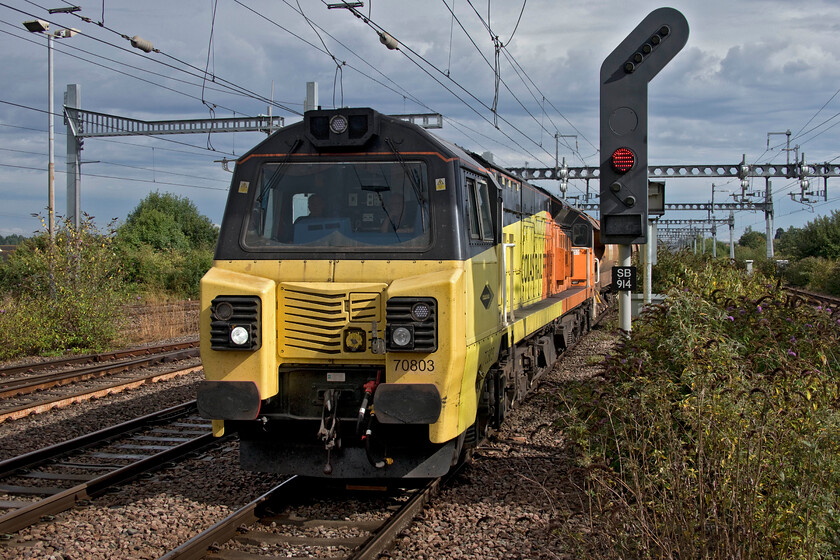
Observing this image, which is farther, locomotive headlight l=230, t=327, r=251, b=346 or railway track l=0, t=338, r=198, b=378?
railway track l=0, t=338, r=198, b=378

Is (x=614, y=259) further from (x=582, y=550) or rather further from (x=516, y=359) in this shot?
(x=582, y=550)

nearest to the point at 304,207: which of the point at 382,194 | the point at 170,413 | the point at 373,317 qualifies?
the point at 382,194

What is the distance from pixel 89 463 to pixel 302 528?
10.2ft

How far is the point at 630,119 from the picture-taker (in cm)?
862

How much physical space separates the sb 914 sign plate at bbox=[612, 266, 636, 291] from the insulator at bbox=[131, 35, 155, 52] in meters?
8.83

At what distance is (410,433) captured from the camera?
5.71 metres

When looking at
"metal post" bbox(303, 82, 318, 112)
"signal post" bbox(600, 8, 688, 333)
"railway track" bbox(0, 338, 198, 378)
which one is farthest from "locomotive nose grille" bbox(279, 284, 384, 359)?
"metal post" bbox(303, 82, 318, 112)

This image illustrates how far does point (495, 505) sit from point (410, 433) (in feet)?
3.07

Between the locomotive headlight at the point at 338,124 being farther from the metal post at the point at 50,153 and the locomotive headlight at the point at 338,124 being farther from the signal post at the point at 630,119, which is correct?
the metal post at the point at 50,153

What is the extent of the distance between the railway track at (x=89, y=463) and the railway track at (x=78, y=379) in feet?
6.09

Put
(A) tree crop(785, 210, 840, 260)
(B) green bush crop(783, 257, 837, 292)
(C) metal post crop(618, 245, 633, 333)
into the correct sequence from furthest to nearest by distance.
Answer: (A) tree crop(785, 210, 840, 260), (B) green bush crop(783, 257, 837, 292), (C) metal post crop(618, 245, 633, 333)

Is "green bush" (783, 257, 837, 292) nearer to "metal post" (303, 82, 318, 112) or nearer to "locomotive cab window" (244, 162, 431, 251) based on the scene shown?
"metal post" (303, 82, 318, 112)

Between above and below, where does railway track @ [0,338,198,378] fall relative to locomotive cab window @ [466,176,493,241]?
below

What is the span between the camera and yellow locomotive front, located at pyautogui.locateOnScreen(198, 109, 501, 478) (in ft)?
17.6
